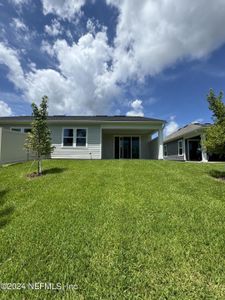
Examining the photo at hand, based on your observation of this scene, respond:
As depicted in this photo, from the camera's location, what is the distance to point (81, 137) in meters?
14.8

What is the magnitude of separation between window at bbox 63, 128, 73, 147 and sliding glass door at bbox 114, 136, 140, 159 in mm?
5363

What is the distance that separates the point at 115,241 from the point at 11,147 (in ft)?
35.3

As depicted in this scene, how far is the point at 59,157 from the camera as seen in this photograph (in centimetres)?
1450

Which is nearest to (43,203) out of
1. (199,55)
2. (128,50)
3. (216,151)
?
(216,151)

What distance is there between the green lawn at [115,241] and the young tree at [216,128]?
2170 millimetres

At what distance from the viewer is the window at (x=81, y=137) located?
14697 millimetres

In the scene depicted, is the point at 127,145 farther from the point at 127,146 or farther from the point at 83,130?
the point at 83,130

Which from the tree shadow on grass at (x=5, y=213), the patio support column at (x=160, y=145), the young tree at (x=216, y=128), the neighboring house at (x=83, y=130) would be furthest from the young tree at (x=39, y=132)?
the patio support column at (x=160, y=145)

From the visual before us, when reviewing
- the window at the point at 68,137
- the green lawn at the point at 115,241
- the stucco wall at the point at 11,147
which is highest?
the window at the point at 68,137

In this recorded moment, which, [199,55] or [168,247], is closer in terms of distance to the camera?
[168,247]

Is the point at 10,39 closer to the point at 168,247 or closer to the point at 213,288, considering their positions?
the point at 168,247

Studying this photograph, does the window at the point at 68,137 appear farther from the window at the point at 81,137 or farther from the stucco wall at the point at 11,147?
the stucco wall at the point at 11,147

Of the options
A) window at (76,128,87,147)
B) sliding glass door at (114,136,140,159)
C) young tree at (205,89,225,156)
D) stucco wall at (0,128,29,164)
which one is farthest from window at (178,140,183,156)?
stucco wall at (0,128,29,164)

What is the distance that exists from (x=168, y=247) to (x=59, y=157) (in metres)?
12.8
